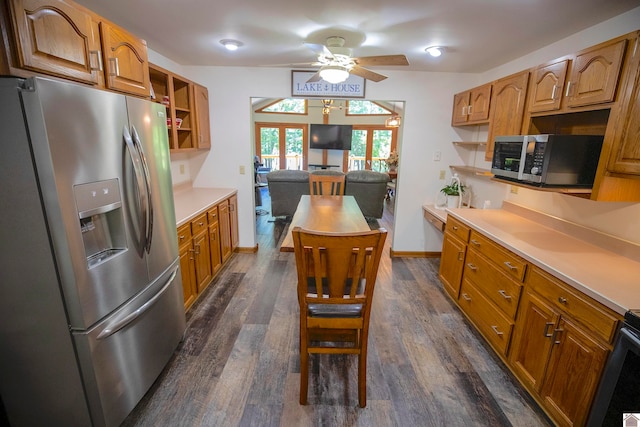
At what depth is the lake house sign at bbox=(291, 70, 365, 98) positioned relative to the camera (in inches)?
137

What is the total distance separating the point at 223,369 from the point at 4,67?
191cm

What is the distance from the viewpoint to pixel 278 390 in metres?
1.85

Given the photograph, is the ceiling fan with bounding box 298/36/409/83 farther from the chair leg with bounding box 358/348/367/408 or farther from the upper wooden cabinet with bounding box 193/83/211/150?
the chair leg with bounding box 358/348/367/408

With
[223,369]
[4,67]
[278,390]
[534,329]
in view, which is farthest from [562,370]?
[4,67]

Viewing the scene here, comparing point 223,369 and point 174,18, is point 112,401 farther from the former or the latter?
point 174,18

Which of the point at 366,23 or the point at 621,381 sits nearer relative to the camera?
the point at 621,381

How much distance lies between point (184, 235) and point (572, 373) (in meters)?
2.62

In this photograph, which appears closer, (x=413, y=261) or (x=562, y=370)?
(x=562, y=370)

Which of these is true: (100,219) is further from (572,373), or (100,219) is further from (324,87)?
(324,87)

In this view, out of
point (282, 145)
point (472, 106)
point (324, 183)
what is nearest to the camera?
point (472, 106)

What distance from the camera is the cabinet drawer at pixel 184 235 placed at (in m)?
2.36

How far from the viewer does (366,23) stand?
2096 millimetres

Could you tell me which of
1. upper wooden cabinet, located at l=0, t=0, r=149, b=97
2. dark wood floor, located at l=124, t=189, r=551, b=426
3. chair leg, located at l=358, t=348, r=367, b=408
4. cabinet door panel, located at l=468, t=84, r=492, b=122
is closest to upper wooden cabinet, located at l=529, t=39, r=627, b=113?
cabinet door panel, located at l=468, t=84, r=492, b=122

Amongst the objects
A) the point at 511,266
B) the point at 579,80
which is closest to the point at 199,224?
the point at 511,266
